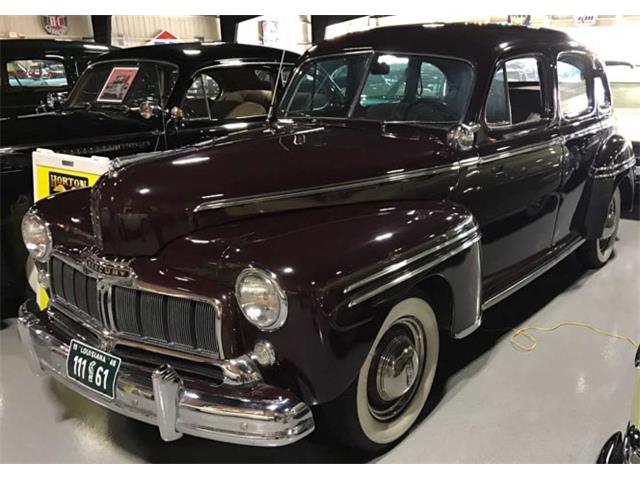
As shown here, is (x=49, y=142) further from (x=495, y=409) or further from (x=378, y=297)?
(x=495, y=409)

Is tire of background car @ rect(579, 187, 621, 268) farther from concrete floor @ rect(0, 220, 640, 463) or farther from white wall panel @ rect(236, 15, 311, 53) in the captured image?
white wall panel @ rect(236, 15, 311, 53)

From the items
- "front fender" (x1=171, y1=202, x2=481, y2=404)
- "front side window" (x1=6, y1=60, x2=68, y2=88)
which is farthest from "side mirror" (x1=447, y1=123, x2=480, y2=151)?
"front side window" (x1=6, y1=60, x2=68, y2=88)

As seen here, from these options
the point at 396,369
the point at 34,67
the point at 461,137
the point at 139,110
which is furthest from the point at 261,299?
the point at 34,67

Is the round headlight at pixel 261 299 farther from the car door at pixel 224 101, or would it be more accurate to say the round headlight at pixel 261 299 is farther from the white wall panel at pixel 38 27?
the white wall panel at pixel 38 27

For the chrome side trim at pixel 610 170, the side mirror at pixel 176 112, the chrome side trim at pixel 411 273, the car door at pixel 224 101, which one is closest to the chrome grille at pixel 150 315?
the chrome side trim at pixel 411 273

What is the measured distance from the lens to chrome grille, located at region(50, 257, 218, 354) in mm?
2109

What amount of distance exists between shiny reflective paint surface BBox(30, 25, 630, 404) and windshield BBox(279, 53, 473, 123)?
72 mm

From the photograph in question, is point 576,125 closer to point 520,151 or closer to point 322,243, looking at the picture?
point 520,151

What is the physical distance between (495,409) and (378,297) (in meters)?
1.00

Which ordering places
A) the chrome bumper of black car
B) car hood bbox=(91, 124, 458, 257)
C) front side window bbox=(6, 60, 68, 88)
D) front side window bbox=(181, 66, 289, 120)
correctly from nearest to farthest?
1. the chrome bumper of black car
2. car hood bbox=(91, 124, 458, 257)
3. front side window bbox=(181, 66, 289, 120)
4. front side window bbox=(6, 60, 68, 88)

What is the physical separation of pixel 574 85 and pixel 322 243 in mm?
2656

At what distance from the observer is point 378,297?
2.16 metres

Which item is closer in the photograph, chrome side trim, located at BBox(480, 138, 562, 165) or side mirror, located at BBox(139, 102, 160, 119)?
chrome side trim, located at BBox(480, 138, 562, 165)
